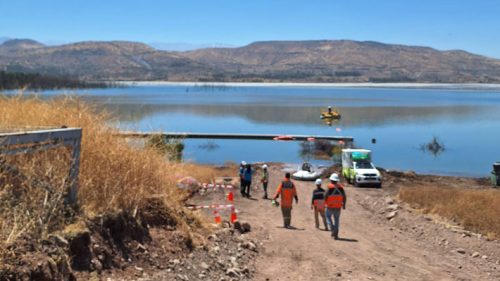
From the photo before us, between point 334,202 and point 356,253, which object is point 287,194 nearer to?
point 334,202

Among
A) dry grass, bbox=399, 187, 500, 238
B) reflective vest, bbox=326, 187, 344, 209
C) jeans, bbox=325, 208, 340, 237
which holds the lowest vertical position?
dry grass, bbox=399, 187, 500, 238

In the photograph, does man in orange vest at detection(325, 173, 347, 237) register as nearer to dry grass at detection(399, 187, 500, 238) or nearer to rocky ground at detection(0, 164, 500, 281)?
rocky ground at detection(0, 164, 500, 281)

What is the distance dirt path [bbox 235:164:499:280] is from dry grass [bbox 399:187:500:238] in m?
1.07

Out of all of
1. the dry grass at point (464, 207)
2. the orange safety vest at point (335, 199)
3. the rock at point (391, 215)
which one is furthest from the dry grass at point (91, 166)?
the rock at point (391, 215)

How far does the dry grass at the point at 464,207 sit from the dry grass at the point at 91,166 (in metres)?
9.64

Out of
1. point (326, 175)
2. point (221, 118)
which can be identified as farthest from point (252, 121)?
point (326, 175)

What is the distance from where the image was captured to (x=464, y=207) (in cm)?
1922

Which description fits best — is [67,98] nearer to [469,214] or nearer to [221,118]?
[469,214]

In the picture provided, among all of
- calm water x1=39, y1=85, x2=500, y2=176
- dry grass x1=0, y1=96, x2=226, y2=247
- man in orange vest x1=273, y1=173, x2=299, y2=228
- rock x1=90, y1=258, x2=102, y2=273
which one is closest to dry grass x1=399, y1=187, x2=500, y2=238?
man in orange vest x1=273, y1=173, x2=299, y2=228

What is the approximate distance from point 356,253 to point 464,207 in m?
7.95

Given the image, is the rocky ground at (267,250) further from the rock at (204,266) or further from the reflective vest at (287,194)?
the reflective vest at (287,194)

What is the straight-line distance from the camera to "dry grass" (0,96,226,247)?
7738 millimetres

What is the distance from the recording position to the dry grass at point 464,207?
17.4 meters

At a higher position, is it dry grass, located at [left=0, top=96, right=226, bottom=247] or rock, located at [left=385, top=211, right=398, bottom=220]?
dry grass, located at [left=0, top=96, right=226, bottom=247]
